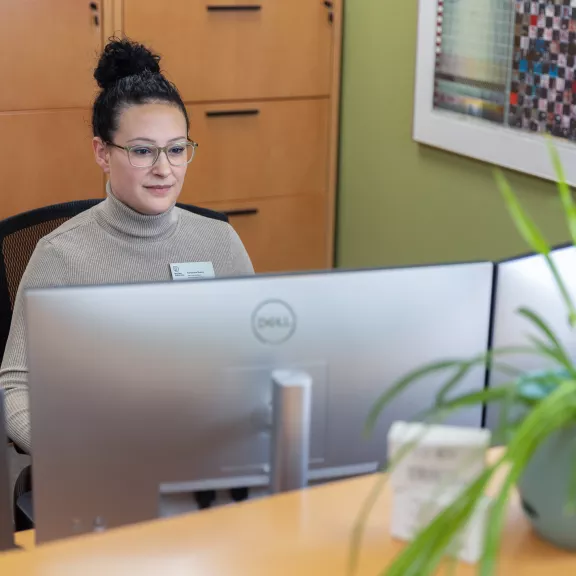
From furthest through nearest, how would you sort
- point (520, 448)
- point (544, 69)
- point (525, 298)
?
1. point (544, 69)
2. point (525, 298)
3. point (520, 448)

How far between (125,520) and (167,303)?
0.28m

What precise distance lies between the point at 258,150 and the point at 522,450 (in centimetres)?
280

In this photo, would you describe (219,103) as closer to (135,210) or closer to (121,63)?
(121,63)

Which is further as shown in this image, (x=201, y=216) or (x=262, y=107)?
(x=262, y=107)

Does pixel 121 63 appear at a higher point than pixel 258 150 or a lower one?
higher

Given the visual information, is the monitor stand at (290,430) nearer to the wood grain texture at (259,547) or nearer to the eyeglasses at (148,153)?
the wood grain texture at (259,547)

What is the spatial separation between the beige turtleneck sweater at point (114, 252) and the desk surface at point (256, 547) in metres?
0.59

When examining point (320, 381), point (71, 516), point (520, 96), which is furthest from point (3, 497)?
point (520, 96)

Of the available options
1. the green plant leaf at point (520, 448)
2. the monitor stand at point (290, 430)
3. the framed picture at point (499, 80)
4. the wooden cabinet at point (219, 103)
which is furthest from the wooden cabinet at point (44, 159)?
the green plant leaf at point (520, 448)

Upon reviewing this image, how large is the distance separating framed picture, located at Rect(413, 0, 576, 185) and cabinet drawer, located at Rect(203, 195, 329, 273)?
1.86 ft

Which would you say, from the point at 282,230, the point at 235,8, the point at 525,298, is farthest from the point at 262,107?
the point at 525,298

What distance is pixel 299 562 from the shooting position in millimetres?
1259

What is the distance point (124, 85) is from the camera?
2.19 metres

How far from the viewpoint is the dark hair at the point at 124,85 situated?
2170mm
